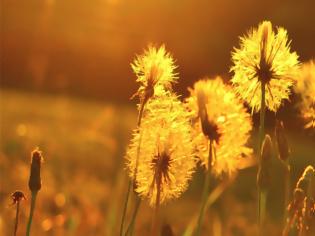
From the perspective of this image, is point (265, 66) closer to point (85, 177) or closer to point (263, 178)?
point (263, 178)

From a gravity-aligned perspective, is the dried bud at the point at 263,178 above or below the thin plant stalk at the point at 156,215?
above

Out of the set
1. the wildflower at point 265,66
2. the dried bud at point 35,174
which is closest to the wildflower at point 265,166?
the wildflower at point 265,66

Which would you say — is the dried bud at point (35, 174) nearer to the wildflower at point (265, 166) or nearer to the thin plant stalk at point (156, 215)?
the thin plant stalk at point (156, 215)

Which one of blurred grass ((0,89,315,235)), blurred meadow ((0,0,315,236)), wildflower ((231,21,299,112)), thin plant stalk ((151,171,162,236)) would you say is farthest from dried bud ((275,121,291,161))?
blurred meadow ((0,0,315,236))

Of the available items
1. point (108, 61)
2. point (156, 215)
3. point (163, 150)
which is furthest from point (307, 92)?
point (108, 61)

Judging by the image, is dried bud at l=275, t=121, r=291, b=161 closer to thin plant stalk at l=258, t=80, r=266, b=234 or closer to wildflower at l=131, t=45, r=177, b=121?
thin plant stalk at l=258, t=80, r=266, b=234

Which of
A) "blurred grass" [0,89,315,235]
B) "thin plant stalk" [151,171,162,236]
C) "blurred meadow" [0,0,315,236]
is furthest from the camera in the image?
"blurred meadow" [0,0,315,236]
